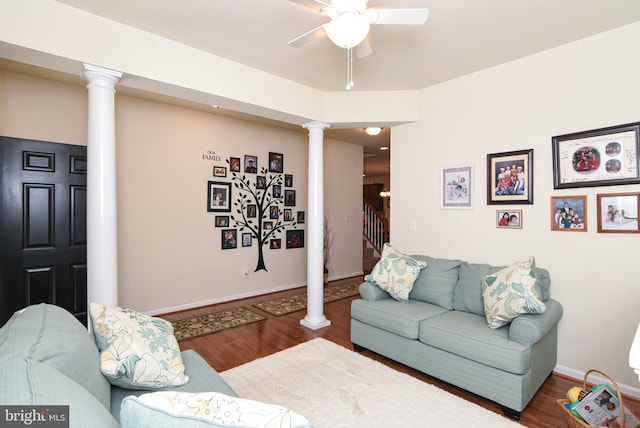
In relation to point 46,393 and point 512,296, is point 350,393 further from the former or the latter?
point 46,393

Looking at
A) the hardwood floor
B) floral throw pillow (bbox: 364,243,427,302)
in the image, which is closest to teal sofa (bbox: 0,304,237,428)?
the hardwood floor

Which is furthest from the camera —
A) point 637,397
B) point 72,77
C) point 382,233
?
point 382,233

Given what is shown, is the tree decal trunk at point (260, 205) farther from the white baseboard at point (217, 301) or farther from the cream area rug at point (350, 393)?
the cream area rug at point (350, 393)

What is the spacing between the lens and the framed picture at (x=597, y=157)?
241 cm

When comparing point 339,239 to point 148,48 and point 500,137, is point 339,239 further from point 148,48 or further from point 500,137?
point 148,48

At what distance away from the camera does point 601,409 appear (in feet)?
6.38

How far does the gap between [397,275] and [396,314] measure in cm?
A: 42

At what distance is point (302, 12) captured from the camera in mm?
2264

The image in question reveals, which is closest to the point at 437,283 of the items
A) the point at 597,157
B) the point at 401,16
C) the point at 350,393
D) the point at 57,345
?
the point at 350,393

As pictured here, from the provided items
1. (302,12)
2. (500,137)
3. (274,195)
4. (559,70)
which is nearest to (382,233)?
(274,195)

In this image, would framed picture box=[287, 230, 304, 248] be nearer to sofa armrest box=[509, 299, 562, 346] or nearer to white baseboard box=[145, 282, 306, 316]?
white baseboard box=[145, 282, 306, 316]

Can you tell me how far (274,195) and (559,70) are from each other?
3.90m

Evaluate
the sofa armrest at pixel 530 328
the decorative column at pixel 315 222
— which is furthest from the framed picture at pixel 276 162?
the sofa armrest at pixel 530 328

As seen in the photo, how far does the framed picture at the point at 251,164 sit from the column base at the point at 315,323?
2.38 metres
